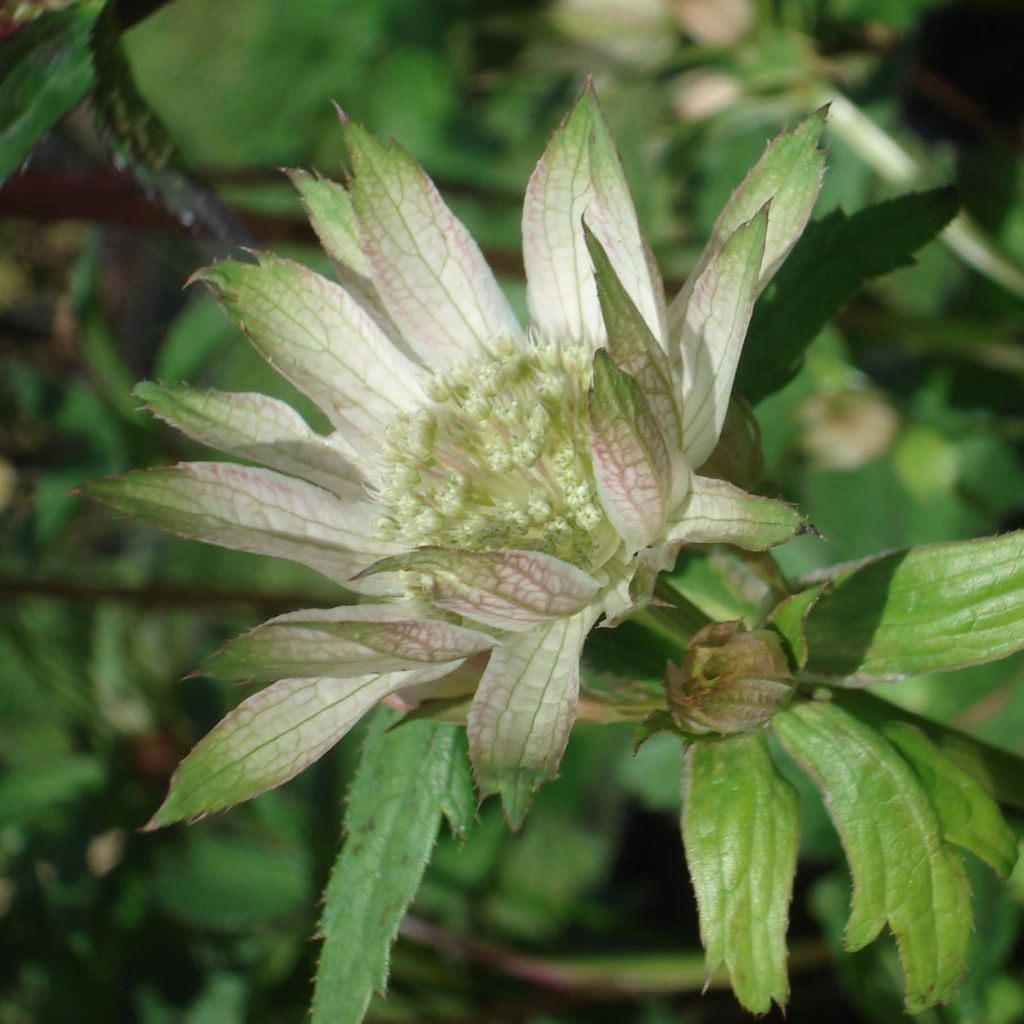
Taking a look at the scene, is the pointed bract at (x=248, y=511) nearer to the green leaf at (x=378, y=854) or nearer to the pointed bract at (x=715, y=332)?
the green leaf at (x=378, y=854)

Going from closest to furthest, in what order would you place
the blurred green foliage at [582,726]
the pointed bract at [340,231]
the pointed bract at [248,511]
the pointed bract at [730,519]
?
the pointed bract at [730,519] < the pointed bract at [248,511] < the pointed bract at [340,231] < the blurred green foliage at [582,726]

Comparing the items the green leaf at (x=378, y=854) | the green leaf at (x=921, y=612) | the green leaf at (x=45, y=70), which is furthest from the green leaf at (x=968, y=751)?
the green leaf at (x=45, y=70)

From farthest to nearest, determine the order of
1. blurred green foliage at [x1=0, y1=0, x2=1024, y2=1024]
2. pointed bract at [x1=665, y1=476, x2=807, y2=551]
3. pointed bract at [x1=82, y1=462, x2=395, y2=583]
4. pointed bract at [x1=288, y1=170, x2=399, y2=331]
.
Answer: blurred green foliage at [x1=0, y1=0, x2=1024, y2=1024]
pointed bract at [x1=288, y1=170, x2=399, y2=331]
pointed bract at [x1=82, y1=462, x2=395, y2=583]
pointed bract at [x1=665, y1=476, x2=807, y2=551]

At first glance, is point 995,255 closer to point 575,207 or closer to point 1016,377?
point 1016,377

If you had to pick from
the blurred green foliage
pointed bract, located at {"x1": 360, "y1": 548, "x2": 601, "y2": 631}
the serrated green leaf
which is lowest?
the blurred green foliage

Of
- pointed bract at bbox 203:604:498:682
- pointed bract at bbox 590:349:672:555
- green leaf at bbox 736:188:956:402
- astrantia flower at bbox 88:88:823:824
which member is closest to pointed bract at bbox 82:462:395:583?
astrantia flower at bbox 88:88:823:824

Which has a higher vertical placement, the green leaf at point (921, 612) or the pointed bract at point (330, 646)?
the pointed bract at point (330, 646)

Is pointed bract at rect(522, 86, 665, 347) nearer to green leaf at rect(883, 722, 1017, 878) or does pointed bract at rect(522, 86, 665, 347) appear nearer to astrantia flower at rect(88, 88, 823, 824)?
astrantia flower at rect(88, 88, 823, 824)

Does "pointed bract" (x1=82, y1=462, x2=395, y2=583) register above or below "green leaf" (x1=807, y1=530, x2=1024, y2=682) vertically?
above
